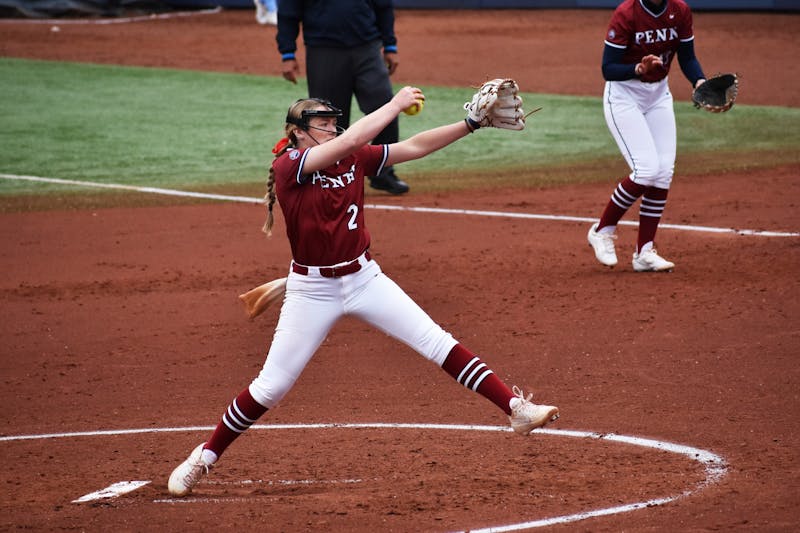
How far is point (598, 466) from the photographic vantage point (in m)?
5.77

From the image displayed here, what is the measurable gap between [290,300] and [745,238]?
574 centimetres

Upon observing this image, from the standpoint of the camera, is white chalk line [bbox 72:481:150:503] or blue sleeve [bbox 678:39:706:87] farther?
blue sleeve [bbox 678:39:706:87]

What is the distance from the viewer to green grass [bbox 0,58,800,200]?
14.1 metres

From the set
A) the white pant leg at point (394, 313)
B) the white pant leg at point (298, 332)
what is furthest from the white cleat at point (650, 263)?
the white pant leg at point (298, 332)

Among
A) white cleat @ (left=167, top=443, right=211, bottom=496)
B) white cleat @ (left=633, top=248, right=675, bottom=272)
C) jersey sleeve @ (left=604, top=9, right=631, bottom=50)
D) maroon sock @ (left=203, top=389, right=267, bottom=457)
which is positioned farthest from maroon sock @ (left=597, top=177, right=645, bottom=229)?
white cleat @ (left=167, top=443, right=211, bottom=496)

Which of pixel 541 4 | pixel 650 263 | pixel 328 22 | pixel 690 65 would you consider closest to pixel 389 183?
pixel 328 22

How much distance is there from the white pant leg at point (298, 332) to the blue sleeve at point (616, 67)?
3942 millimetres

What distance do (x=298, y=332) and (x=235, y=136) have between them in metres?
11.0

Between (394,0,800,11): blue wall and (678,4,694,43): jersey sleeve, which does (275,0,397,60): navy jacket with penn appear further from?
(394,0,800,11): blue wall

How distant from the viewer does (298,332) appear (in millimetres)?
5641

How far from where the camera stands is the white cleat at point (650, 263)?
927cm

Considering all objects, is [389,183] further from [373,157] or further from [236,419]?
[236,419]

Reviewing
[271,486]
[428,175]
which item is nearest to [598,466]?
[271,486]

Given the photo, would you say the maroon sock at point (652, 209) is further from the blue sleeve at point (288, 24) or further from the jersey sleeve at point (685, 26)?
the blue sleeve at point (288, 24)
